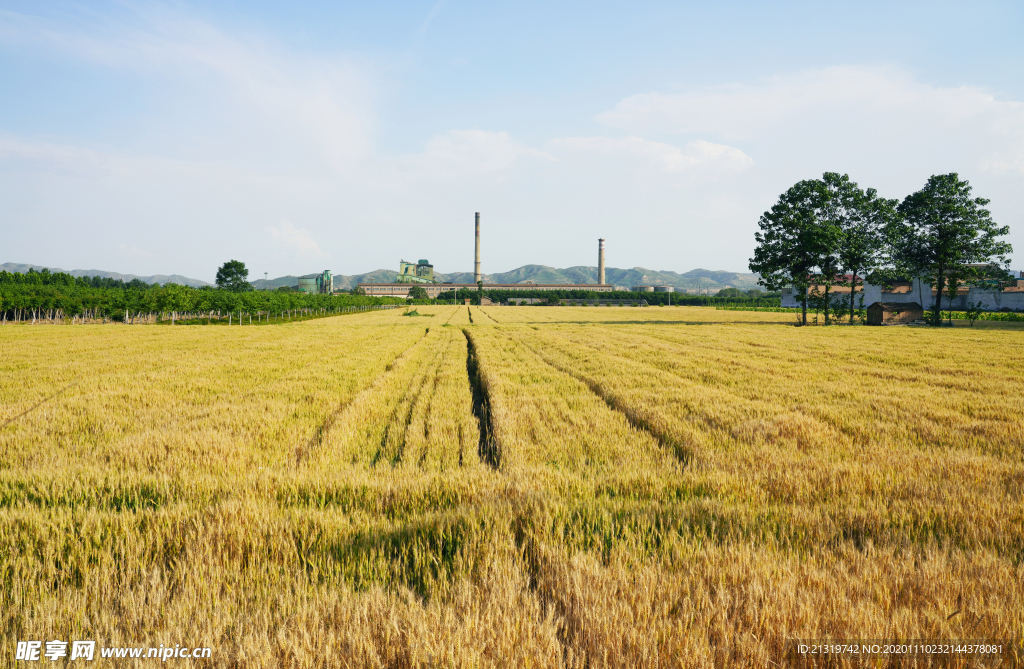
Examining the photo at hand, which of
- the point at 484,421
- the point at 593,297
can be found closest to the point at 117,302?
the point at 484,421

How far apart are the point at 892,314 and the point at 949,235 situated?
8.49m

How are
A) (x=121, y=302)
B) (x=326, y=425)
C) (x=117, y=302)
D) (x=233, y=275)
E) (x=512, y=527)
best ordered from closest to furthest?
(x=512, y=527)
(x=326, y=425)
(x=121, y=302)
(x=117, y=302)
(x=233, y=275)

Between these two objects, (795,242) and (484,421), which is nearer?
(484,421)

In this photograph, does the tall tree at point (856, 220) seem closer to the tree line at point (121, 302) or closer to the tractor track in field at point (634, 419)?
the tractor track in field at point (634, 419)

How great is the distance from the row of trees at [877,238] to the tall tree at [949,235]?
0.07m

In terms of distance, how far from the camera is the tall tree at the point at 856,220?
149 ft

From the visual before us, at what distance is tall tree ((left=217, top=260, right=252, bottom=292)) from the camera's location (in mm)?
169625

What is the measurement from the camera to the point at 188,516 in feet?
13.4

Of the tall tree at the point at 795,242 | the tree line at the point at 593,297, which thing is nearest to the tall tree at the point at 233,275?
the tree line at the point at 593,297

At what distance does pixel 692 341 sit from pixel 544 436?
22409 mm

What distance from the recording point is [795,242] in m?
46.9

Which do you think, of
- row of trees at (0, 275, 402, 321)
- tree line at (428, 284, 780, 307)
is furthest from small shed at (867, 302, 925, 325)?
tree line at (428, 284, 780, 307)

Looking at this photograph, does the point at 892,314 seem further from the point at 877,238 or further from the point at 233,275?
the point at 233,275

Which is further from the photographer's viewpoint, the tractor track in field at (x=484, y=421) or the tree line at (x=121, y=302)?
the tree line at (x=121, y=302)
